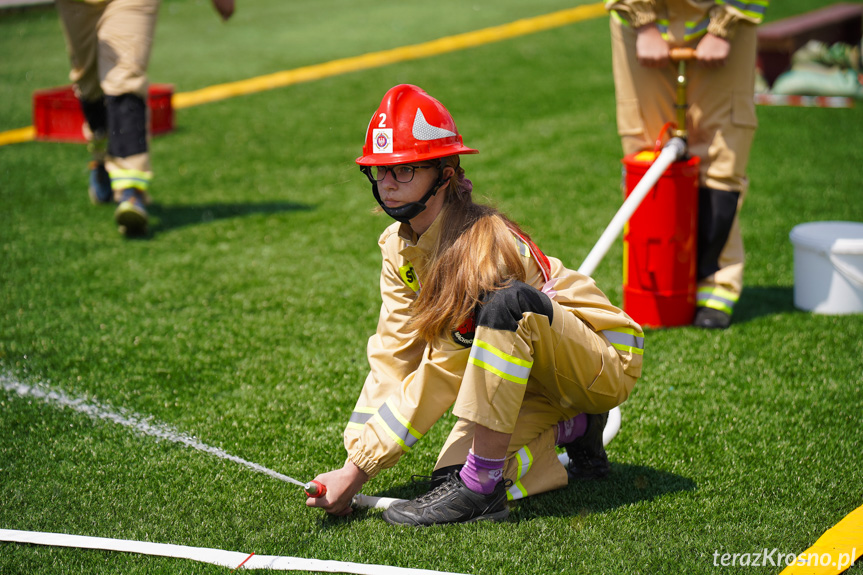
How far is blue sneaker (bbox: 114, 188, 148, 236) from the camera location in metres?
5.50

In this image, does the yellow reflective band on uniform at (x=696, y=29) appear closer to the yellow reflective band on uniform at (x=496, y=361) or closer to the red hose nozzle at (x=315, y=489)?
the yellow reflective band on uniform at (x=496, y=361)

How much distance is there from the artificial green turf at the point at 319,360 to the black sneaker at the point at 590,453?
0.07 metres

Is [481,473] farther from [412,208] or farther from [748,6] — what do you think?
[748,6]

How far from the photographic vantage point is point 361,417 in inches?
113

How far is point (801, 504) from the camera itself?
285 cm

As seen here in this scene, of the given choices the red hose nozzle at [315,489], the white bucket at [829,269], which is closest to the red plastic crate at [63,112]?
the white bucket at [829,269]

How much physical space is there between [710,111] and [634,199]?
857 millimetres

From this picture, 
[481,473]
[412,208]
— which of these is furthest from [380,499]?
[412,208]

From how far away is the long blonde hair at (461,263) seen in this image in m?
2.59

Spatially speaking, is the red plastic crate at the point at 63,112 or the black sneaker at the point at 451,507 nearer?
the black sneaker at the point at 451,507

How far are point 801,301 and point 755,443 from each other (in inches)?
60.3

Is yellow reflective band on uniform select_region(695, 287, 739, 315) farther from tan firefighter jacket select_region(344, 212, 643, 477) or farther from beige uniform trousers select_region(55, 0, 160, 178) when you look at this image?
beige uniform trousers select_region(55, 0, 160, 178)

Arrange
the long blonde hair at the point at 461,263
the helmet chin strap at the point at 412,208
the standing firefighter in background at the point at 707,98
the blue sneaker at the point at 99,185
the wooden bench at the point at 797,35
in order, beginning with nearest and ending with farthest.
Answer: the long blonde hair at the point at 461,263 → the helmet chin strap at the point at 412,208 → the standing firefighter in background at the point at 707,98 → the blue sneaker at the point at 99,185 → the wooden bench at the point at 797,35

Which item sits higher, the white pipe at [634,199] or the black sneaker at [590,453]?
the white pipe at [634,199]
